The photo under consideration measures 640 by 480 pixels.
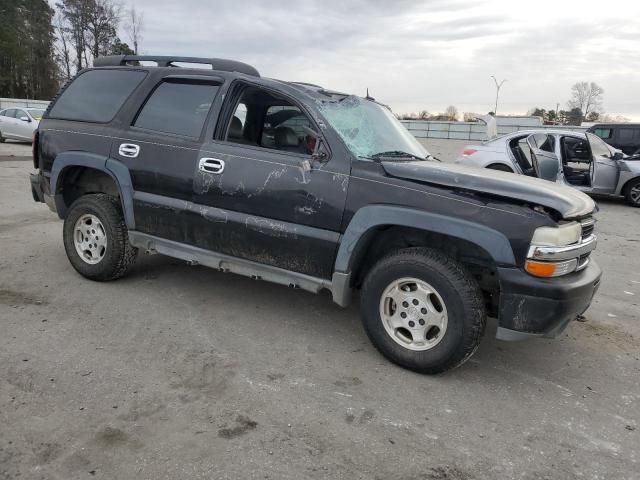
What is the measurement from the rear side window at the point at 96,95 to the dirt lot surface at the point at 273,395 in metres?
1.55

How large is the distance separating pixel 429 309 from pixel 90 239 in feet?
10.5

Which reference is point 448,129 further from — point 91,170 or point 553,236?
point 553,236

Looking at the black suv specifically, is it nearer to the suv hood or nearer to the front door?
the suv hood

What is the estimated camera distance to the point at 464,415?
9.86ft

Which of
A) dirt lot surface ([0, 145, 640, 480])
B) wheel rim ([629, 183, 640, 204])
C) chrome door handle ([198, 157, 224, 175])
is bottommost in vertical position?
dirt lot surface ([0, 145, 640, 480])

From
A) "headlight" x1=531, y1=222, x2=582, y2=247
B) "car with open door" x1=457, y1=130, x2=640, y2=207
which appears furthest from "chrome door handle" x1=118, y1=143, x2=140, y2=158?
"car with open door" x1=457, y1=130, x2=640, y2=207

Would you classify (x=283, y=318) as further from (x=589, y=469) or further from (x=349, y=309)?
(x=589, y=469)

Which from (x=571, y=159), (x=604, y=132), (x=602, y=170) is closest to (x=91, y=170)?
(x=571, y=159)

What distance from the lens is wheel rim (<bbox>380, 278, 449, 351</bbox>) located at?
10.9 feet

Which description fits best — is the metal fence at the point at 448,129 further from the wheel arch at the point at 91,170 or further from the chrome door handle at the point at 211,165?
the chrome door handle at the point at 211,165

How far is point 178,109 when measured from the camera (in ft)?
14.3

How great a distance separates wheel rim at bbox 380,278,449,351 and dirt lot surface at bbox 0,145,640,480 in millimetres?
240

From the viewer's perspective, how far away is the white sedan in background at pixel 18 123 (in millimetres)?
19688

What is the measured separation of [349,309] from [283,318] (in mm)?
632
